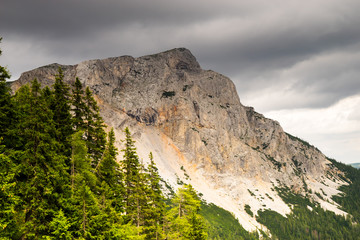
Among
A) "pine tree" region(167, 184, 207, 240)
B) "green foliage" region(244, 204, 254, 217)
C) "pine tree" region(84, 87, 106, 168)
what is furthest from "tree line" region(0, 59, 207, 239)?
"green foliage" region(244, 204, 254, 217)

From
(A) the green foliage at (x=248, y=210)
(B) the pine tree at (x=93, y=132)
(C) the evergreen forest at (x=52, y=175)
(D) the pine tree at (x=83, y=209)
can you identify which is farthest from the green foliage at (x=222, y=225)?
(D) the pine tree at (x=83, y=209)

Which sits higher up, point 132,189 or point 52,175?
point 52,175

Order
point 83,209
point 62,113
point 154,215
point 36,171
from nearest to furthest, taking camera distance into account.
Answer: point 36,171 → point 83,209 → point 62,113 → point 154,215

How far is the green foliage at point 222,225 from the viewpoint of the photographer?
14538 centimetres

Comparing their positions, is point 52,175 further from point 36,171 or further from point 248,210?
point 248,210

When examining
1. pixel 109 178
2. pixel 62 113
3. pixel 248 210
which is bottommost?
pixel 248 210

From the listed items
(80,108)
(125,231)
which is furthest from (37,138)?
(125,231)

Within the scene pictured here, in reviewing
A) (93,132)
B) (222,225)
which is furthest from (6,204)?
(222,225)

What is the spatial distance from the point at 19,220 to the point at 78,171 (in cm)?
635

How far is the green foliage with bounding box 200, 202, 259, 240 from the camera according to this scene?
14538 centimetres

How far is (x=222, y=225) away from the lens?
154m

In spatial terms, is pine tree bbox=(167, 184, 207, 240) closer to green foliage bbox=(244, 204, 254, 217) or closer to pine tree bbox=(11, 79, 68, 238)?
pine tree bbox=(11, 79, 68, 238)

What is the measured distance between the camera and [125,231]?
23.3m

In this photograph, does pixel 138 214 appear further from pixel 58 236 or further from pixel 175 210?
pixel 58 236
